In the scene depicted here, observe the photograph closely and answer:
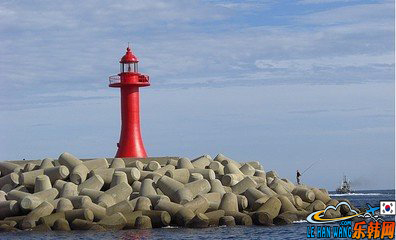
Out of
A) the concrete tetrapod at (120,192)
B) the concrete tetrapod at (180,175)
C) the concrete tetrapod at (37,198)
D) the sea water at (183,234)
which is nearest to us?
the sea water at (183,234)

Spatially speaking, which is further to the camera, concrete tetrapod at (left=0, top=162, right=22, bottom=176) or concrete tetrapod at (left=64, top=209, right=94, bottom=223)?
concrete tetrapod at (left=0, top=162, right=22, bottom=176)

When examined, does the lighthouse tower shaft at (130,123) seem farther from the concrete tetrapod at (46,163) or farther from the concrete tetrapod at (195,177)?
the concrete tetrapod at (195,177)

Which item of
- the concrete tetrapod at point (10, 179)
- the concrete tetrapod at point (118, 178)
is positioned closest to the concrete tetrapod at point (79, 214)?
the concrete tetrapod at point (118, 178)

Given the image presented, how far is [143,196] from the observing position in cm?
2141

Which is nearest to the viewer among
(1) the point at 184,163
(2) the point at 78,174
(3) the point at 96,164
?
(2) the point at 78,174

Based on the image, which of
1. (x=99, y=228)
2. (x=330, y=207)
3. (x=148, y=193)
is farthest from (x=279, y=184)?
(x=99, y=228)

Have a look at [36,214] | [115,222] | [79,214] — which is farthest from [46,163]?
[115,222]

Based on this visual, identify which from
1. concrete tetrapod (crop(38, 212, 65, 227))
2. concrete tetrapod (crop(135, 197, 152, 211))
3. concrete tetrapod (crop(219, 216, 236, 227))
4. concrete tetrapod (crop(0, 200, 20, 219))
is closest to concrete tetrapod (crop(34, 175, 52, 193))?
concrete tetrapod (crop(0, 200, 20, 219))

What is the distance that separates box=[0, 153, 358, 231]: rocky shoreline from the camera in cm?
2042

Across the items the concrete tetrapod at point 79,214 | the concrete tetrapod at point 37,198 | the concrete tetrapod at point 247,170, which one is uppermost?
the concrete tetrapod at point 247,170

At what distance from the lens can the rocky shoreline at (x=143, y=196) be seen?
20422mm

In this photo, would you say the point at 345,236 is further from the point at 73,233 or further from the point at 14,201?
the point at 14,201

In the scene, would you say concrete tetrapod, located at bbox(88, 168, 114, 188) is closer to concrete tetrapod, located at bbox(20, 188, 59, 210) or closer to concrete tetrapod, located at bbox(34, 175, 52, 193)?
concrete tetrapod, located at bbox(34, 175, 52, 193)

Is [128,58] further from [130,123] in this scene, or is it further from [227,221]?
[227,221]
